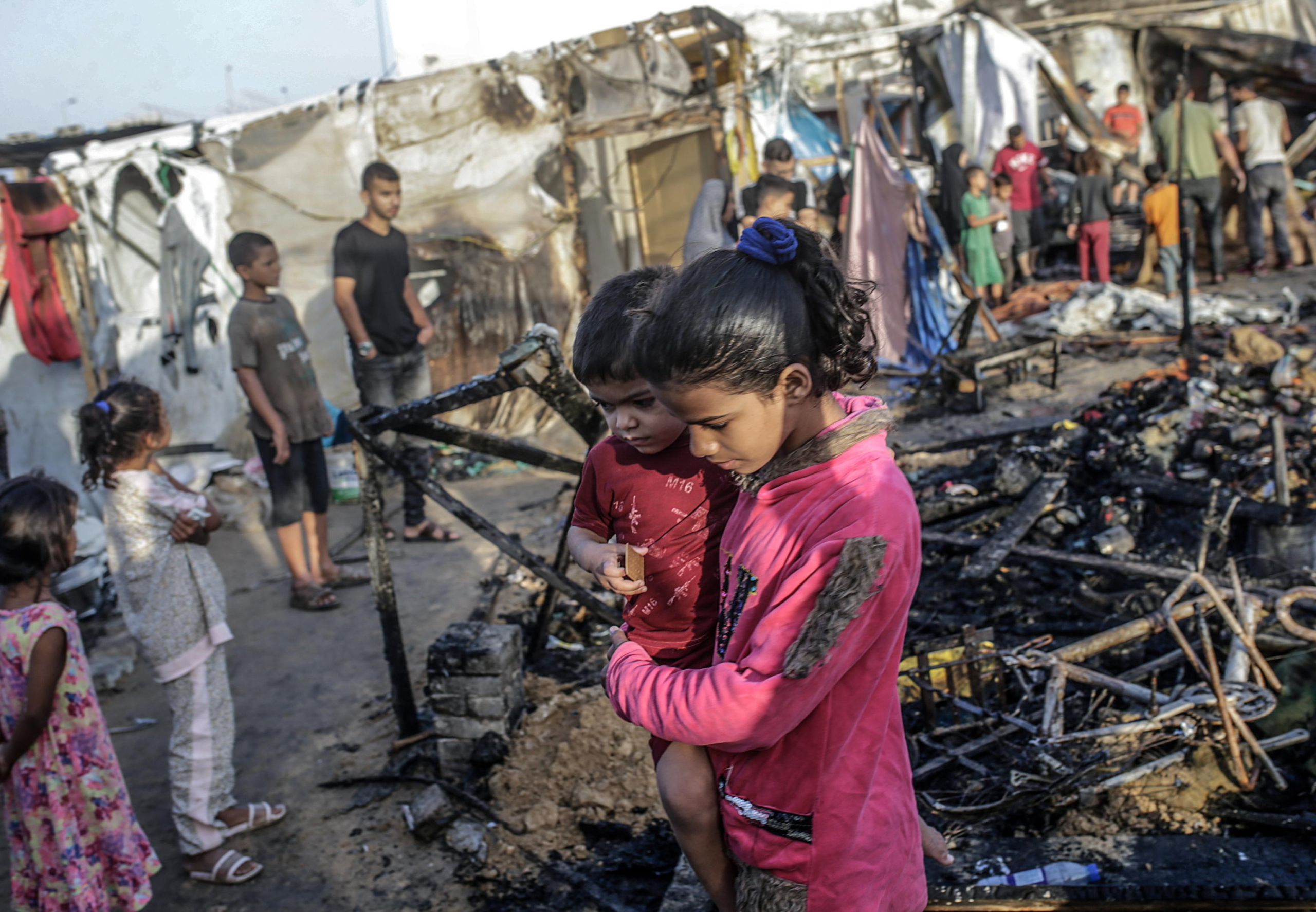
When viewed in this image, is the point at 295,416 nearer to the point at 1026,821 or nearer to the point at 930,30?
the point at 1026,821

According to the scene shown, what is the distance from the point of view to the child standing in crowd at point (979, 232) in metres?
10.4

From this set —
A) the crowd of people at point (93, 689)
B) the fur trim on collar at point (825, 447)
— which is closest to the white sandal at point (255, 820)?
the crowd of people at point (93, 689)

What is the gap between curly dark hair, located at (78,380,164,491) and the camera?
9.68ft

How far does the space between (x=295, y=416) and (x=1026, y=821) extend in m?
4.30

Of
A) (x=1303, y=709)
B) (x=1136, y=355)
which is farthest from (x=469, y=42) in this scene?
(x=1303, y=709)

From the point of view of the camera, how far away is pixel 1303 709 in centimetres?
284

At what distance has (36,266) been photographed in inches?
328

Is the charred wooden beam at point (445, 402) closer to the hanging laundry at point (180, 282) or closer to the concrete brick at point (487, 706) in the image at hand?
the concrete brick at point (487, 706)

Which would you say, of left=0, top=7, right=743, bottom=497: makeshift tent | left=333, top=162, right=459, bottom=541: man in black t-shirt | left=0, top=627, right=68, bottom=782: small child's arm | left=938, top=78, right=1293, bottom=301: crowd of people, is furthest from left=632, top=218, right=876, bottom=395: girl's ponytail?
left=938, top=78, right=1293, bottom=301: crowd of people

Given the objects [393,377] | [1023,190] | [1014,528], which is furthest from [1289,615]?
[1023,190]

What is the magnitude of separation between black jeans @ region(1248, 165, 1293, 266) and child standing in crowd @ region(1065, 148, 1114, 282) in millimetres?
1698

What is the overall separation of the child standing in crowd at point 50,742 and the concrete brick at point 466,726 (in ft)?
3.49

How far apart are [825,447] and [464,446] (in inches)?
86.8

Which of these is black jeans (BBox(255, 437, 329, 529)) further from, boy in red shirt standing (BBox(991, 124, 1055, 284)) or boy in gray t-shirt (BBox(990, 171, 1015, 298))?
boy in red shirt standing (BBox(991, 124, 1055, 284))
